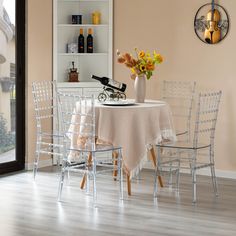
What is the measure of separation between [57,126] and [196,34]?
1807mm

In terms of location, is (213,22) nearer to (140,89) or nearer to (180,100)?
(180,100)

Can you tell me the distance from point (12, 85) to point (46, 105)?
0.51m

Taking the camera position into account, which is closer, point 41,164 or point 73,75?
point 41,164

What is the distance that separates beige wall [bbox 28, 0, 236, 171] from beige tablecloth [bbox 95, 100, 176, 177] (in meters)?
1.24

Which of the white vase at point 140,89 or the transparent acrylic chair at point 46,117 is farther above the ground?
the white vase at point 140,89

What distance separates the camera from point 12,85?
6527mm

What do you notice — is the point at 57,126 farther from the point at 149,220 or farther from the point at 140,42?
the point at 149,220

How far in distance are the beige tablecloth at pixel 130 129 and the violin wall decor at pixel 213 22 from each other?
4.46ft

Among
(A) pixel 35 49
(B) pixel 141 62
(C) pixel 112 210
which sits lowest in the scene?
(C) pixel 112 210

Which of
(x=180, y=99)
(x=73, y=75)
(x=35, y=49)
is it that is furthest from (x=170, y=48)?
(x=35, y=49)

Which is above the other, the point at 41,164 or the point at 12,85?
the point at 12,85

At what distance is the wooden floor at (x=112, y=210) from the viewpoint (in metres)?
4.38

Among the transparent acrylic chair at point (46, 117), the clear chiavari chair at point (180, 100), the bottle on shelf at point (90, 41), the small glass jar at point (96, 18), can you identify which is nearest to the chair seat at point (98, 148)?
the transparent acrylic chair at point (46, 117)

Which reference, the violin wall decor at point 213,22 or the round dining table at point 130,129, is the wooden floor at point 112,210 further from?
the violin wall decor at point 213,22
